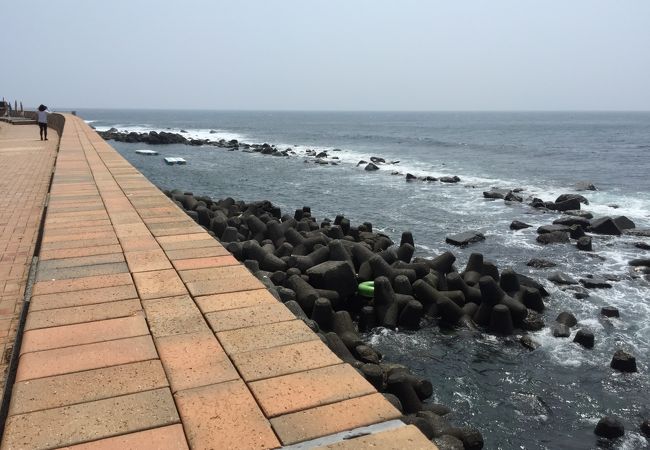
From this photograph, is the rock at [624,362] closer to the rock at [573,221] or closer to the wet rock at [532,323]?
the wet rock at [532,323]

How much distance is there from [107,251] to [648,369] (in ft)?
23.2

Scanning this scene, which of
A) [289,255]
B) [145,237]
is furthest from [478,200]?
[145,237]

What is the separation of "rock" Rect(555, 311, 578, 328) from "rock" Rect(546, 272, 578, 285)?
88.7 inches

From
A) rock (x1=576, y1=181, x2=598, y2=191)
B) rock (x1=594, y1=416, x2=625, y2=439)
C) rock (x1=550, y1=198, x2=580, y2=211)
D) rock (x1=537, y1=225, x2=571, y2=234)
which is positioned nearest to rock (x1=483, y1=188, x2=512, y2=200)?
rock (x1=550, y1=198, x2=580, y2=211)

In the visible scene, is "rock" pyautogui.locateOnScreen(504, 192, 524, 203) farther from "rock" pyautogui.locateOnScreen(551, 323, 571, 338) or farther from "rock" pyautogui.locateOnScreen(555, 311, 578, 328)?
"rock" pyautogui.locateOnScreen(551, 323, 571, 338)

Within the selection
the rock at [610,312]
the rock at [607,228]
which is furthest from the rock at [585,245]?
the rock at [610,312]

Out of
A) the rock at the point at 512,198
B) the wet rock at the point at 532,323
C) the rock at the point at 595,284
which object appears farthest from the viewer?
the rock at the point at 512,198

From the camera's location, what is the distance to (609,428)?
5695mm

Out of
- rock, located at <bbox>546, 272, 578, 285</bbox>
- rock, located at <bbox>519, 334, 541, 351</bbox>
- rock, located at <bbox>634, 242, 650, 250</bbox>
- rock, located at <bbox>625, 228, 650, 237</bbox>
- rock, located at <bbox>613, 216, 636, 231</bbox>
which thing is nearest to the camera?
rock, located at <bbox>519, 334, 541, 351</bbox>

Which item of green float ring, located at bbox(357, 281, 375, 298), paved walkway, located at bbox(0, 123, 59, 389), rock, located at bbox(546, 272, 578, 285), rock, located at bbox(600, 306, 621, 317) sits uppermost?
paved walkway, located at bbox(0, 123, 59, 389)

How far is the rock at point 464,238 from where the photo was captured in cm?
1411

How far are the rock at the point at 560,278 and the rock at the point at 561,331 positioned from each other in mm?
2685

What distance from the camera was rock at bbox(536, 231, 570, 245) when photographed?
47.5 ft

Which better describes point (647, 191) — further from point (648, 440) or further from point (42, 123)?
point (42, 123)
